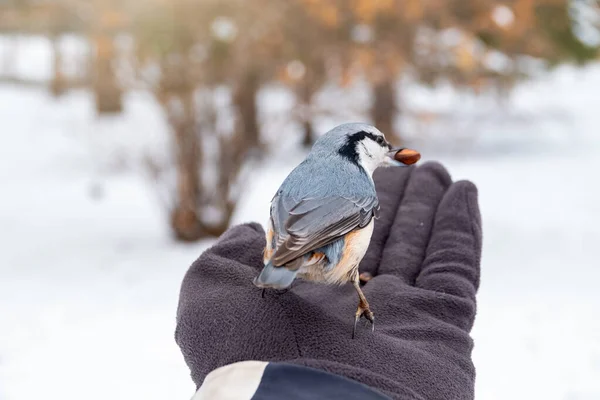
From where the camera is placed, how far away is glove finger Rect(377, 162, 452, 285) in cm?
190

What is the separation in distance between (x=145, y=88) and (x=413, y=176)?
9.24ft

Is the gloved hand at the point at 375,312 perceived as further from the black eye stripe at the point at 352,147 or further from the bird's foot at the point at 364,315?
the black eye stripe at the point at 352,147

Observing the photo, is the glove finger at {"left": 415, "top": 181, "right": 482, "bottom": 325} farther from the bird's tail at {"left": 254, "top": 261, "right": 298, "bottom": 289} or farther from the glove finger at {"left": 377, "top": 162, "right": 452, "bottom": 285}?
the bird's tail at {"left": 254, "top": 261, "right": 298, "bottom": 289}

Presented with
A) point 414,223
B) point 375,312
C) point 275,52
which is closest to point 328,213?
point 375,312

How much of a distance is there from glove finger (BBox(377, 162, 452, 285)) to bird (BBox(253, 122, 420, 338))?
43 centimetres

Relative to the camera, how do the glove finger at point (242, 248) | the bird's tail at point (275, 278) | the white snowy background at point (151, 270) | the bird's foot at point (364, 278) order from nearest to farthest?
the bird's tail at point (275, 278) < the glove finger at point (242, 248) < the bird's foot at point (364, 278) < the white snowy background at point (151, 270)

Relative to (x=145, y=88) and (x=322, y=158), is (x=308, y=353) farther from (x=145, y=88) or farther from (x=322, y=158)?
(x=145, y=88)

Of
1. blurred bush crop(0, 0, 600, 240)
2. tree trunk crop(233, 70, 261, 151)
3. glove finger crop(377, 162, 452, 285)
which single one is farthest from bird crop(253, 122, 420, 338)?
tree trunk crop(233, 70, 261, 151)

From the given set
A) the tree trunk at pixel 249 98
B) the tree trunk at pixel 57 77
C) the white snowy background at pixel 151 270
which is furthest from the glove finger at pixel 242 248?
the tree trunk at pixel 57 77

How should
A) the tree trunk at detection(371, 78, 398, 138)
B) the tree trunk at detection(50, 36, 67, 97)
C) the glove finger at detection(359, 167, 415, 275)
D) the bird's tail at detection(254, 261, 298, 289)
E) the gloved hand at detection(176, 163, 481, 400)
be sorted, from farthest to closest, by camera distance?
the tree trunk at detection(50, 36, 67, 97)
the tree trunk at detection(371, 78, 398, 138)
the glove finger at detection(359, 167, 415, 275)
the gloved hand at detection(176, 163, 481, 400)
the bird's tail at detection(254, 261, 298, 289)

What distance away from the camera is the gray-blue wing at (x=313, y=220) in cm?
124

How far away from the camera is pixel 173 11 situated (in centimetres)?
516

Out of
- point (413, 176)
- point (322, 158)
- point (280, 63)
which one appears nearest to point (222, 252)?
point (322, 158)

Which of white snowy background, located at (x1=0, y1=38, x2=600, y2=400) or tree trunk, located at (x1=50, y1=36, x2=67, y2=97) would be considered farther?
tree trunk, located at (x1=50, y1=36, x2=67, y2=97)
